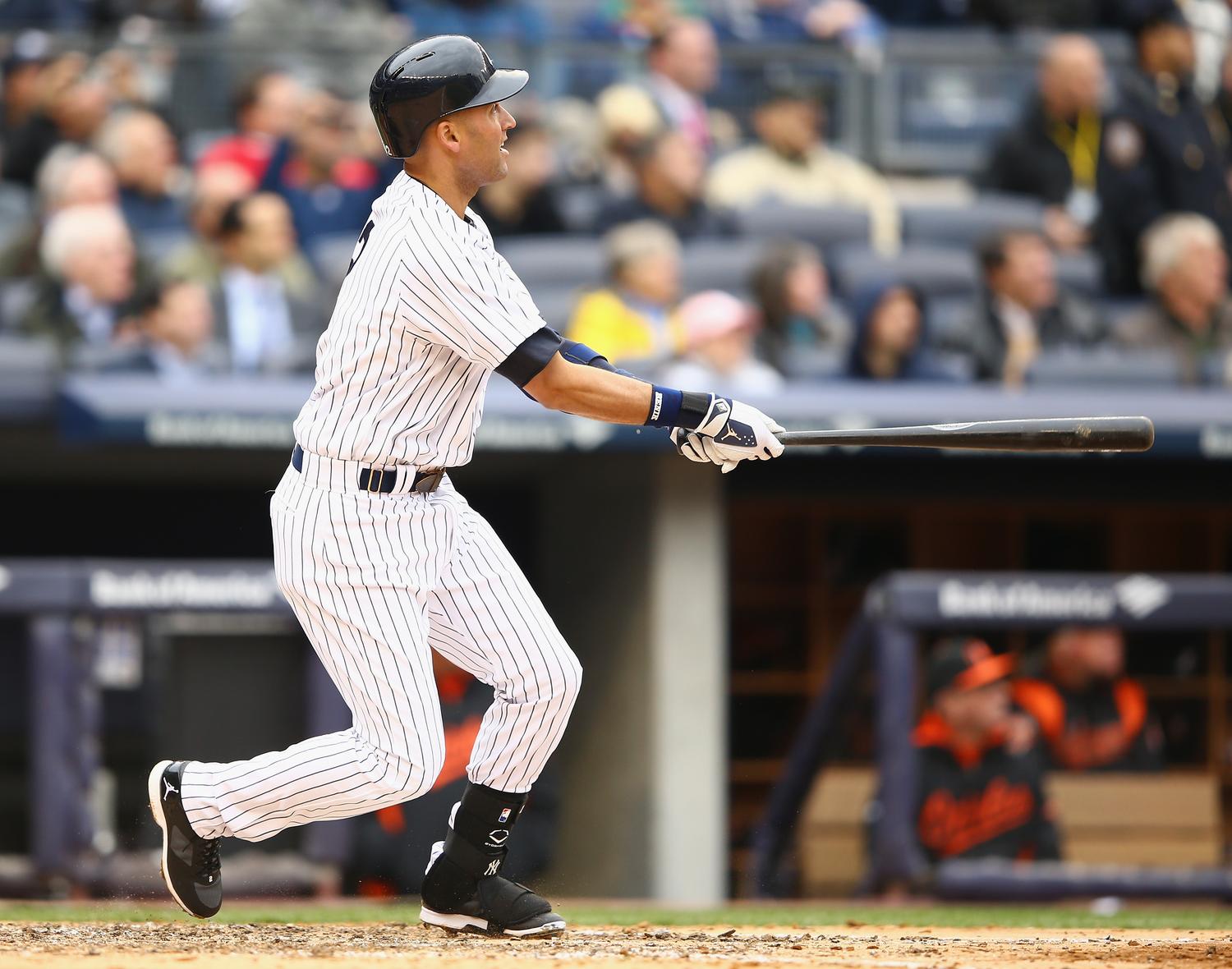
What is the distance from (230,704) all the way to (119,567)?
60 centimetres

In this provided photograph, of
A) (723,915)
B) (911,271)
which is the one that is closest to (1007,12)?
(911,271)

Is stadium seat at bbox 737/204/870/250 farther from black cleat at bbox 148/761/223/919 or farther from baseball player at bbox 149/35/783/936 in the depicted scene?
black cleat at bbox 148/761/223/919

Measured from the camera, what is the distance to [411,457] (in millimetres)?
3668

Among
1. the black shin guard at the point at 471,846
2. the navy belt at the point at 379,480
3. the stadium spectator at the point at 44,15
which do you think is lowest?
the black shin guard at the point at 471,846

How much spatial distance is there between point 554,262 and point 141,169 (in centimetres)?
172

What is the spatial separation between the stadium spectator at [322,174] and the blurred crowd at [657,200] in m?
0.01

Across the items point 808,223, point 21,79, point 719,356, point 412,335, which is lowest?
point 412,335

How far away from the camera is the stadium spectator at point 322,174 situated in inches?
316

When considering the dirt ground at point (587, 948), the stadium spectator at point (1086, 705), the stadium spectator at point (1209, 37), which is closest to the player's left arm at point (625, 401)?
the dirt ground at point (587, 948)

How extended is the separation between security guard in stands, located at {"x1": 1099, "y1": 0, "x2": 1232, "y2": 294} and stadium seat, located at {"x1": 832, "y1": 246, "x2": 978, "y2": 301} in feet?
2.81

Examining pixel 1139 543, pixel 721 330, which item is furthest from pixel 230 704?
pixel 1139 543

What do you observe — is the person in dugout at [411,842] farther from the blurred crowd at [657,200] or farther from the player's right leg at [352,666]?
the player's right leg at [352,666]

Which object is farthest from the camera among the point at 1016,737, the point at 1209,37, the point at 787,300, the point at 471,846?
the point at 1209,37

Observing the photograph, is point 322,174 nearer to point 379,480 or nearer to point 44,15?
point 44,15
